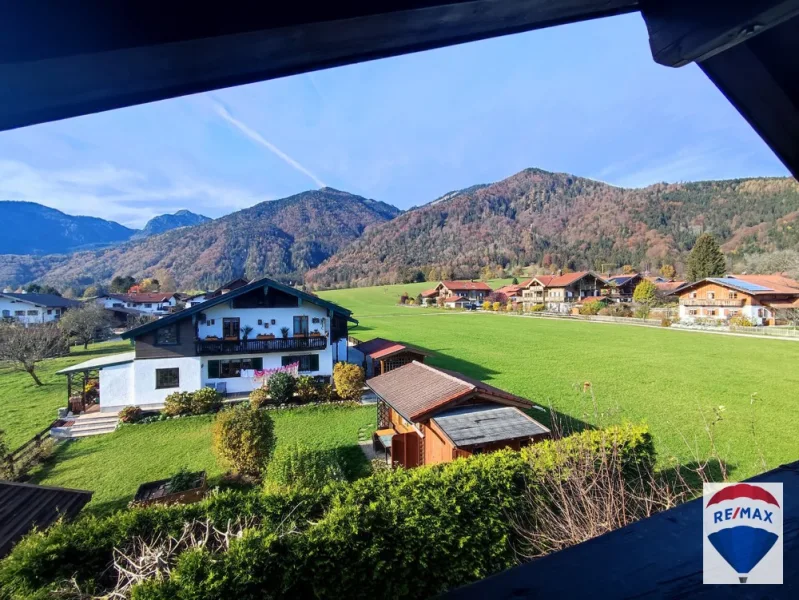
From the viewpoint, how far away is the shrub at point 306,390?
18.3 m

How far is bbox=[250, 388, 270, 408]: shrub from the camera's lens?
57.4 feet

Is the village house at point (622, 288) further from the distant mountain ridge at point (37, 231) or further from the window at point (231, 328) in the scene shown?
the distant mountain ridge at point (37, 231)

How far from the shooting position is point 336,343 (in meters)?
21.9

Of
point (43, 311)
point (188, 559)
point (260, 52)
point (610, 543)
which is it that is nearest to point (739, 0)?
point (260, 52)

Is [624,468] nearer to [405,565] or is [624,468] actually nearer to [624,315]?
[405,565]

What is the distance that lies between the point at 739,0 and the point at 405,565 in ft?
21.3

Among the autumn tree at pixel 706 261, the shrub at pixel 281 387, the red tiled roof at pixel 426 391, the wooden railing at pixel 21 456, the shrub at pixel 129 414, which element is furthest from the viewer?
the autumn tree at pixel 706 261

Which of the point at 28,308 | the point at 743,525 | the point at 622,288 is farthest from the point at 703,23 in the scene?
the point at 622,288

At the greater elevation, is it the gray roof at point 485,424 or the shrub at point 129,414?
the gray roof at point 485,424

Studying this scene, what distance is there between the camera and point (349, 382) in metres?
18.4

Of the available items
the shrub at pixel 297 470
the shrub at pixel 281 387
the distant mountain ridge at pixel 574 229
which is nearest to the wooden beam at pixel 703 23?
the shrub at pixel 297 470

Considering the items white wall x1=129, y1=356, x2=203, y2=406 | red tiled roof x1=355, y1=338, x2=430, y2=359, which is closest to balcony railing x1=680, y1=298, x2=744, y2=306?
red tiled roof x1=355, y1=338, x2=430, y2=359

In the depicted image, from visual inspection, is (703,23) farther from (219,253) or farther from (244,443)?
(219,253)

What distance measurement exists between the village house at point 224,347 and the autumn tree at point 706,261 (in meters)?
57.1
